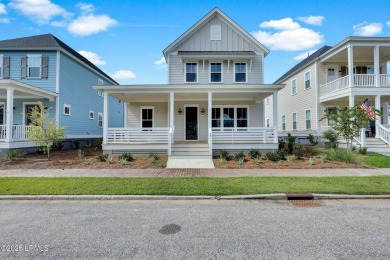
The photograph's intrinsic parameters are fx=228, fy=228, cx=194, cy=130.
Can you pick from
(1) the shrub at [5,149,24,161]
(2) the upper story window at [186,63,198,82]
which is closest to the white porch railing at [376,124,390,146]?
(2) the upper story window at [186,63,198,82]

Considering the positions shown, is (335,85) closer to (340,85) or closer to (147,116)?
(340,85)

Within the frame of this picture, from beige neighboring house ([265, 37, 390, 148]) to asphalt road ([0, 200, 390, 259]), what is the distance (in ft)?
37.6

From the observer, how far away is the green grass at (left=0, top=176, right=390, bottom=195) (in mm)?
6504

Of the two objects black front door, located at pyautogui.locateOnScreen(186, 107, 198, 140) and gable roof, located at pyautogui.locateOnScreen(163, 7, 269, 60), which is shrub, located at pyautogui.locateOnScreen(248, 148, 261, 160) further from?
gable roof, located at pyautogui.locateOnScreen(163, 7, 269, 60)

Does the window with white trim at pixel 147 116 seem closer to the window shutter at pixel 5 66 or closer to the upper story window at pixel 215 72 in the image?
the upper story window at pixel 215 72

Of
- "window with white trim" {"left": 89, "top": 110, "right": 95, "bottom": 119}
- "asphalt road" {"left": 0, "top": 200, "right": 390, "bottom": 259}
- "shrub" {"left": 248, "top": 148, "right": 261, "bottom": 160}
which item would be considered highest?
"window with white trim" {"left": 89, "top": 110, "right": 95, "bottom": 119}

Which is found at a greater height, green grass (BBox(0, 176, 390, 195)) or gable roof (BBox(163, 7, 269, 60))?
gable roof (BBox(163, 7, 269, 60))

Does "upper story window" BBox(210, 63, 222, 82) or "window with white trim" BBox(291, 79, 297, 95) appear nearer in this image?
"upper story window" BBox(210, 63, 222, 82)

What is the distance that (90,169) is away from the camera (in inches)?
388

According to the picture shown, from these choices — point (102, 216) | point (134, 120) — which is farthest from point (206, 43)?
point (102, 216)

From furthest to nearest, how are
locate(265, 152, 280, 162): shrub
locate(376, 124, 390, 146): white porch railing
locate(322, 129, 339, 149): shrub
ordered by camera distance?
locate(322, 129, 339, 149): shrub → locate(376, 124, 390, 146): white porch railing → locate(265, 152, 280, 162): shrub

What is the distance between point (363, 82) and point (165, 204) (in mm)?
16577

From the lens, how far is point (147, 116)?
16.5 meters

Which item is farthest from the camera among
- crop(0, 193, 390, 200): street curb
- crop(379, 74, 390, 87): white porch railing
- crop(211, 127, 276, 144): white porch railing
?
crop(379, 74, 390, 87): white porch railing
